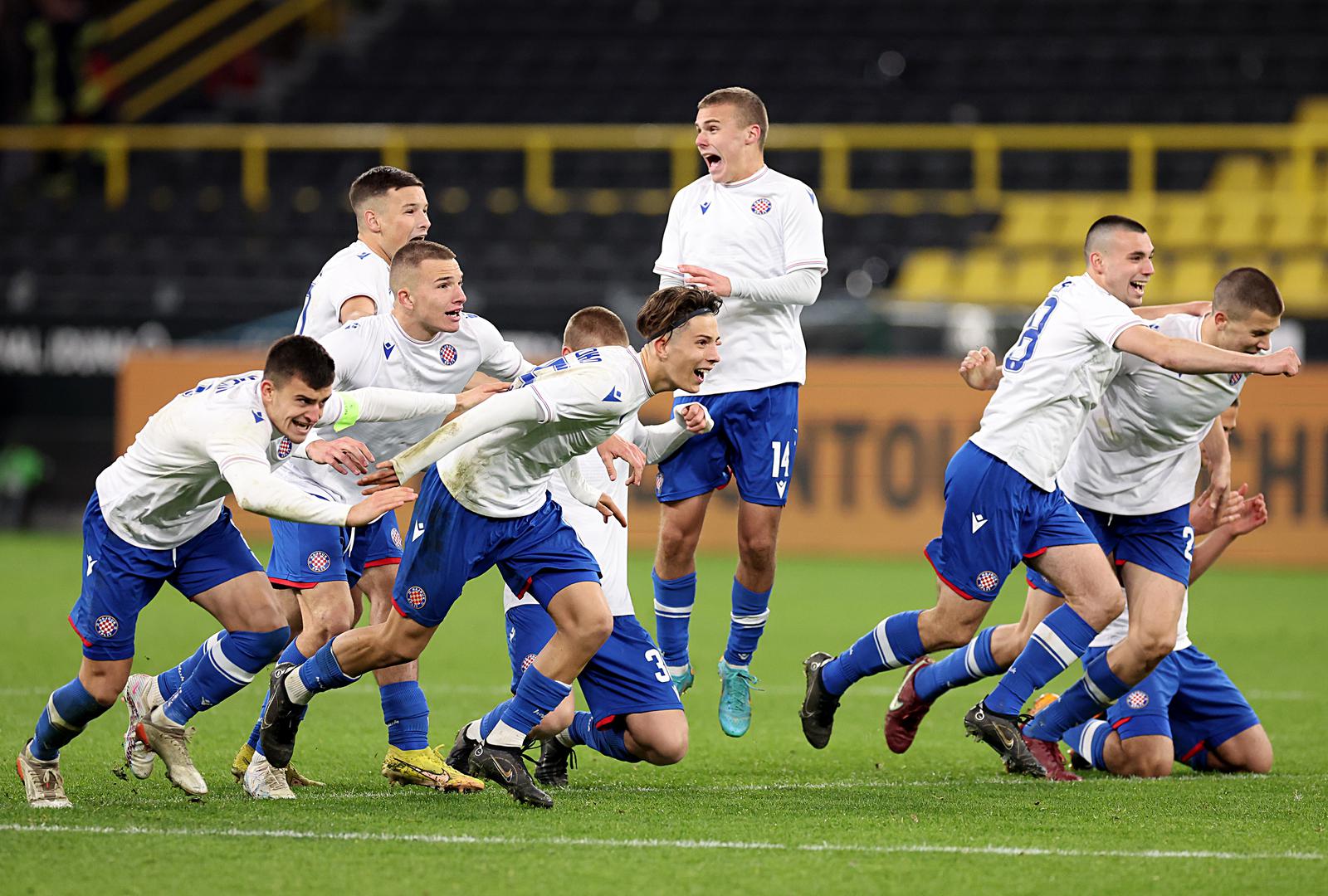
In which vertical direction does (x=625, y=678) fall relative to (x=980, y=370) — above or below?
below

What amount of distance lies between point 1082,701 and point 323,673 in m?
3.12

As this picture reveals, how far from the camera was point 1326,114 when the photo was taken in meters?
21.4

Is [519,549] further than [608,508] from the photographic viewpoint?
No

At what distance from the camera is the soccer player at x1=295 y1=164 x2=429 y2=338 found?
743cm

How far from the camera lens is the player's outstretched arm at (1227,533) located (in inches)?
310

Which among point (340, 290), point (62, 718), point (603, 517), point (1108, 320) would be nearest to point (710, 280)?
point (603, 517)

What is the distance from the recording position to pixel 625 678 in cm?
690

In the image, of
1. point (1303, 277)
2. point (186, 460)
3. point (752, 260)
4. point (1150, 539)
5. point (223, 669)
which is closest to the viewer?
point (186, 460)

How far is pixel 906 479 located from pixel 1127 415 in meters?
9.11

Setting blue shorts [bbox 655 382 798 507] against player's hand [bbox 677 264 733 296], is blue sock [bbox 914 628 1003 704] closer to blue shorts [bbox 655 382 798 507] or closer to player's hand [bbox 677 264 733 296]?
blue shorts [bbox 655 382 798 507]

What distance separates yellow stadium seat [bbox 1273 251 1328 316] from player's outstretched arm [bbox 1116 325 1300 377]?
38.7ft

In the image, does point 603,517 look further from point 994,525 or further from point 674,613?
point 994,525

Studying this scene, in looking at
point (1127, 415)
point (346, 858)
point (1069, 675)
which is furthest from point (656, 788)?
point (1069, 675)

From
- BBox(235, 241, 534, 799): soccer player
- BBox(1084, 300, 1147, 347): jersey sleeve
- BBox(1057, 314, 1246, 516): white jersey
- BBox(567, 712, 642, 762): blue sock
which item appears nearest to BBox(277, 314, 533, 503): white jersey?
BBox(235, 241, 534, 799): soccer player
